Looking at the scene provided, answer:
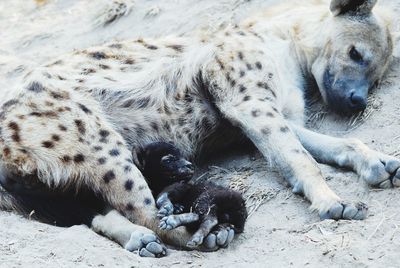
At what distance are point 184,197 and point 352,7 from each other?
1684 mm

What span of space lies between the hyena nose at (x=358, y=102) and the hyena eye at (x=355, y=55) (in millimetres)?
243

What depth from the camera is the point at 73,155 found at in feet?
11.3

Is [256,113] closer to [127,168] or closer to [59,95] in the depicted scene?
[127,168]

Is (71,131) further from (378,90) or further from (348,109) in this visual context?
(378,90)

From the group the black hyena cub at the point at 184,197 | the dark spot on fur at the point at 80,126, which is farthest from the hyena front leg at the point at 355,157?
the dark spot on fur at the point at 80,126

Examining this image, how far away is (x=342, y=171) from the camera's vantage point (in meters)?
3.72

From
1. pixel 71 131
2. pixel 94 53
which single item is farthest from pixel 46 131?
pixel 94 53

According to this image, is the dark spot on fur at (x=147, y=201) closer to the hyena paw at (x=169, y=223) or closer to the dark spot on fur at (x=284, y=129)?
the hyena paw at (x=169, y=223)

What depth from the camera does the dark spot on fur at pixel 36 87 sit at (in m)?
3.70

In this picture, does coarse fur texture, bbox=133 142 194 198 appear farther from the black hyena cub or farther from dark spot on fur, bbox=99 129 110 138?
dark spot on fur, bbox=99 129 110 138

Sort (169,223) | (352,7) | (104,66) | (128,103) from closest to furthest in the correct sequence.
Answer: (169,223) → (128,103) → (104,66) → (352,7)

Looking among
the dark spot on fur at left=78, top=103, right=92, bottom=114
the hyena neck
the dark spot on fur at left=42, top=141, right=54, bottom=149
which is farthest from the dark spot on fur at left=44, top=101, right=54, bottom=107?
the hyena neck

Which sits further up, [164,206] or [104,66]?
[104,66]

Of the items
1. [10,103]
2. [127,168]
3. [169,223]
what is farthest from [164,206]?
[10,103]
